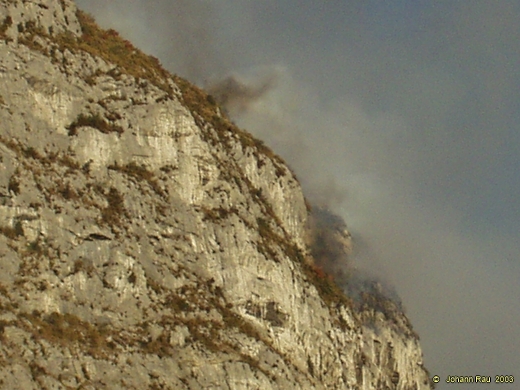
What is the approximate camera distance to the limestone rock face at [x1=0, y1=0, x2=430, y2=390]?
2702 inches

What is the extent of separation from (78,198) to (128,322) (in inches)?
291

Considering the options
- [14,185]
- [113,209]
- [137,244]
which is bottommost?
[137,244]

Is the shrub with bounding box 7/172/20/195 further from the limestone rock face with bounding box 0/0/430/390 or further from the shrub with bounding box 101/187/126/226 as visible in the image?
the shrub with bounding box 101/187/126/226

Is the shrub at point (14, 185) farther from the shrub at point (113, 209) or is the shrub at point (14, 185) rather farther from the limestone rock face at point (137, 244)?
the shrub at point (113, 209)

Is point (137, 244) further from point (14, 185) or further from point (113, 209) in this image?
point (14, 185)

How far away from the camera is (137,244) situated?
74875 millimetres

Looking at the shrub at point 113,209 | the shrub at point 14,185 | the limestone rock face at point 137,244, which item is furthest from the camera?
the shrub at point 113,209

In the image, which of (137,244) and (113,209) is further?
(113,209)

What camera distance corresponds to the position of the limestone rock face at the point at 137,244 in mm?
68625

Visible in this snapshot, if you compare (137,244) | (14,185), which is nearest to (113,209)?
(137,244)

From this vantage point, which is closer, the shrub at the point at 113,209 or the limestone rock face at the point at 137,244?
the limestone rock face at the point at 137,244

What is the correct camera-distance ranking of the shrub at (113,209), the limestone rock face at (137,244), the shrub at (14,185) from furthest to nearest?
1. the shrub at (113,209)
2. the shrub at (14,185)
3. the limestone rock face at (137,244)

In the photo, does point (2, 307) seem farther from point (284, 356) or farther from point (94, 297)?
point (284, 356)

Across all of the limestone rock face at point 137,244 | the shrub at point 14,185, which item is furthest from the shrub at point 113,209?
the shrub at point 14,185
